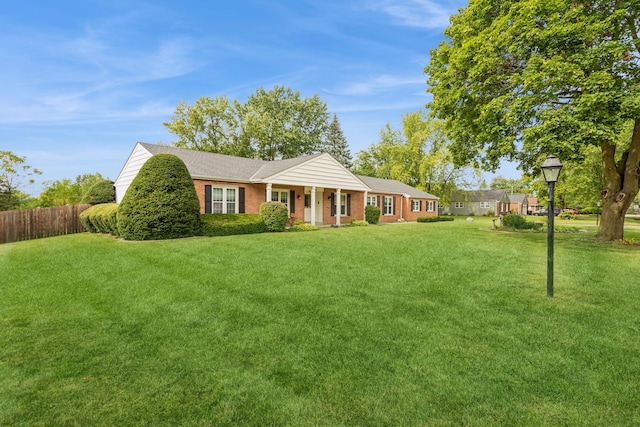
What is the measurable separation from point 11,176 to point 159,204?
23.8m

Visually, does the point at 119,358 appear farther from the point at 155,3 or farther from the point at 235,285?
the point at 155,3

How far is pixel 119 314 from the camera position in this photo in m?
4.37

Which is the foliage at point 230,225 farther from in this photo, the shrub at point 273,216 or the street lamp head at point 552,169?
the street lamp head at point 552,169

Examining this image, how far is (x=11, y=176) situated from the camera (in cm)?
2486

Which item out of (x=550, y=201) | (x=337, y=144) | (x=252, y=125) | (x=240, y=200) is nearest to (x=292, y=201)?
(x=240, y=200)

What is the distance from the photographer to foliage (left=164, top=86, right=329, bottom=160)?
3356 cm

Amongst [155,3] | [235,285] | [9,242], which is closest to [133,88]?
[155,3]

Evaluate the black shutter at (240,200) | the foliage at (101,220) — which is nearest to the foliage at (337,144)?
the black shutter at (240,200)

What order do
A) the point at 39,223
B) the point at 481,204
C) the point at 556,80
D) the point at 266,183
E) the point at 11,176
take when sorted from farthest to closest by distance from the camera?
the point at 481,204 < the point at 11,176 < the point at 266,183 < the point at 39,223 < the point at 556,80

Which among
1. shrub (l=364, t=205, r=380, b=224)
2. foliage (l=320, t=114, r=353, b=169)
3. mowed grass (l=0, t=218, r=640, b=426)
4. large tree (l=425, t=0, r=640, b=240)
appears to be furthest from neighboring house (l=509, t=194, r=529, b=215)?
mowed grass (l=0, t=218, r=640, b=426)

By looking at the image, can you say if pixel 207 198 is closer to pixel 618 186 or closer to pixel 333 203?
pixel 333 203

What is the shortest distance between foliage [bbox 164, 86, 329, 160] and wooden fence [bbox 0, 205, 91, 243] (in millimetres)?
19280

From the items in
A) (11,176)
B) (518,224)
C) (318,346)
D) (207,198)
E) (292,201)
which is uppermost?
(11,176)

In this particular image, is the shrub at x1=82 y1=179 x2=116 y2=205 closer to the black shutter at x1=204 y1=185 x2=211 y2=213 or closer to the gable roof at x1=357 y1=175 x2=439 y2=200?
the black shutter at x1=204 y1=185 x2=211 y2=213
